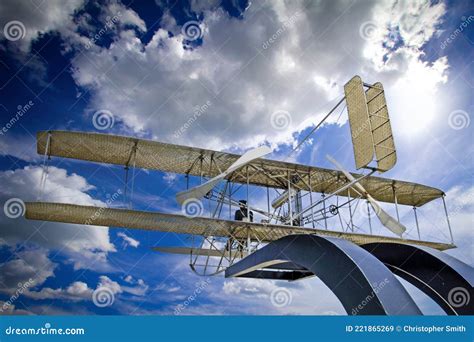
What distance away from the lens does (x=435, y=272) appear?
26.7ft

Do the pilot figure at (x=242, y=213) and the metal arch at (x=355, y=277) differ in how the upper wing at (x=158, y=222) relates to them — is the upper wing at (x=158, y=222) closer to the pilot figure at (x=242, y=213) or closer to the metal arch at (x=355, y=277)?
the pilot figure at (x=242, y=213)

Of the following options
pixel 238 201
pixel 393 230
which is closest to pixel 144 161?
pixel 238 201

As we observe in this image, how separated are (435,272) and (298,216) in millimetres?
7640

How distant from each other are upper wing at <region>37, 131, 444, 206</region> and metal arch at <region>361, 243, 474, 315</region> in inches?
302

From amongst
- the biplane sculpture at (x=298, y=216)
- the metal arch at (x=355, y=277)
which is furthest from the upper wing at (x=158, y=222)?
the metal arch at (x=355, y=277)

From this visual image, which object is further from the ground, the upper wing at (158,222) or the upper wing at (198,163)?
the upper wing at (198,163)

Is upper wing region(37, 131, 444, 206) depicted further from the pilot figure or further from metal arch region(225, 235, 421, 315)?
metal arch region(225, 235, 421, 315)

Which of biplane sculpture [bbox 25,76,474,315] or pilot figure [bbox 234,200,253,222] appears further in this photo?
pilot figure [bbox 234,200,253,222]

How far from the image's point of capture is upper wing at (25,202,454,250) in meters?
11.9

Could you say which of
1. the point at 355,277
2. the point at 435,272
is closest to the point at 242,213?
the point at 435,272

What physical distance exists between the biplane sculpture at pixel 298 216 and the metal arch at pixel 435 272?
2 centimetres

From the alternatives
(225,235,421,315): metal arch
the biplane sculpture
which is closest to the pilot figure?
the biplane sculpture

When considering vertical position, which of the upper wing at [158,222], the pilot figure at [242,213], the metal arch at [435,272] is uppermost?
the pilot figure at [242,213]

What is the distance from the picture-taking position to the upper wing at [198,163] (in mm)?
13219
